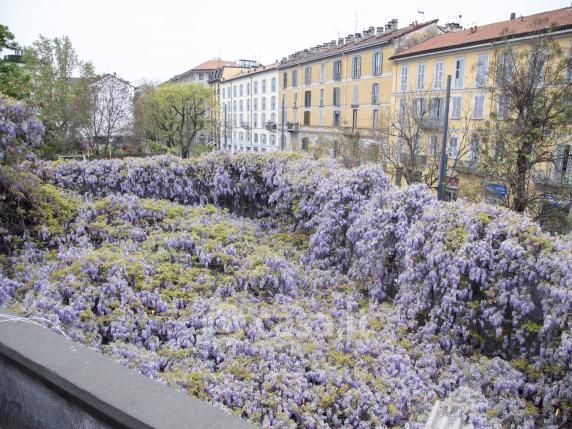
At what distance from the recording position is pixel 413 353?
12.1 feet

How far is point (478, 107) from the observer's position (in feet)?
96.3

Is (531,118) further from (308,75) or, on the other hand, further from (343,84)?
(308,75)

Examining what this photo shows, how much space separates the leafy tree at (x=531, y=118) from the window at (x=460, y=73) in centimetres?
1198

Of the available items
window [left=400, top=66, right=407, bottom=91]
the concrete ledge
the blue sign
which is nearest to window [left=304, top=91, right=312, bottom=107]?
window [left=400, top=66, right=407, bottom=91]

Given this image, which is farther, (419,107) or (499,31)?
(419,107)

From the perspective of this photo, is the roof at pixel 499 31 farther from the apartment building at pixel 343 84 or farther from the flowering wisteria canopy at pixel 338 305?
the flowering wisteria canopy at pixel 338 305

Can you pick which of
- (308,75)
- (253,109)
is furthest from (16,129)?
(253,109)

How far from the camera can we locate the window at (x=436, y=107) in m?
27.1

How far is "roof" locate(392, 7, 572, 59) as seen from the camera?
22.2 m

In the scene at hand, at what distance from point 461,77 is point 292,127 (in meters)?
26.4

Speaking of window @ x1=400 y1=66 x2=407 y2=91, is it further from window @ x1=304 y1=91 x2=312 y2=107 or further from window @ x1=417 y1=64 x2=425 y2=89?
window @ x1=304 y1=91 x2=312 y2=107

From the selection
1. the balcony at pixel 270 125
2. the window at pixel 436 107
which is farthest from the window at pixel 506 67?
the balcony at pixel 270 125

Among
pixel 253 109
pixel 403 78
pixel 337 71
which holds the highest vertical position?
pixel 337 71

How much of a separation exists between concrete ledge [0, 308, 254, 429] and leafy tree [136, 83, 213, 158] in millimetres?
43175
